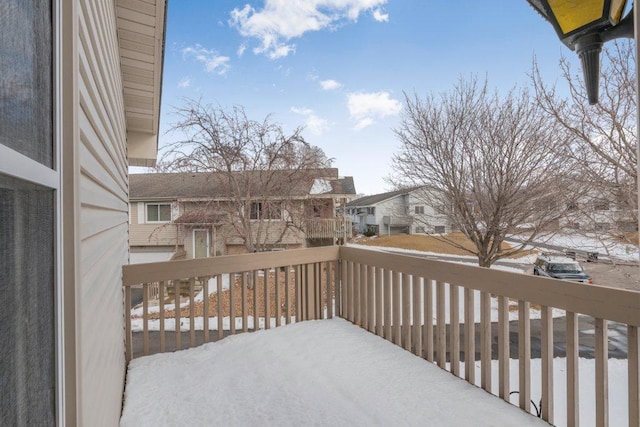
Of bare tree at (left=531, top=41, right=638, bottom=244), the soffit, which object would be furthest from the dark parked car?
the soffit

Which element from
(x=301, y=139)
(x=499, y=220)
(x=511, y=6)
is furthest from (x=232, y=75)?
(x=499, y=220)

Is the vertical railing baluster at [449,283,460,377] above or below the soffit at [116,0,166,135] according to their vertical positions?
below

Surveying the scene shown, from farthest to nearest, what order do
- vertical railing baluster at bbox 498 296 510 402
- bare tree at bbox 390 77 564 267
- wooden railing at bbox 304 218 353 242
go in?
1. wooden railing at bbox 304 218 353 242
2. bare tree at bbox 390 77 564 267
3. vertical railing baluster at bbox 498 296 510 402

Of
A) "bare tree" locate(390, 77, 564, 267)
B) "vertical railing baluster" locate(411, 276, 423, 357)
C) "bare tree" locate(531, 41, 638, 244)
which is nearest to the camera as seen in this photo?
"vertical railing baluster" locate(411, 276, 423, 357)

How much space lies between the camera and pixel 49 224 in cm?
67

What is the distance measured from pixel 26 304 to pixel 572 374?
89.4 inches

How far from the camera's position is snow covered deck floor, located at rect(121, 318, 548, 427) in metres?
1.92

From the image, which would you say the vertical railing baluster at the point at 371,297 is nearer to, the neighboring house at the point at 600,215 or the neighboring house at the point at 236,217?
the neighboring house at the point at 600,215

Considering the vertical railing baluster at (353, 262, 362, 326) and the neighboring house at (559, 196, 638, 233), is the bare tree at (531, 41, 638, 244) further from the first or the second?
the vertical railing baluster at (353, 262, 362, 326)

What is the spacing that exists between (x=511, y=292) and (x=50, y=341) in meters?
2.21

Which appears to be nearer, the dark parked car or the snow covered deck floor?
the snow covered deck floor

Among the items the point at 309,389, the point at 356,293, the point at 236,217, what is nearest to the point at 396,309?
the point at 356,293

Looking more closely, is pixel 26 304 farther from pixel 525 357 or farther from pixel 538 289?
pixel 525 357

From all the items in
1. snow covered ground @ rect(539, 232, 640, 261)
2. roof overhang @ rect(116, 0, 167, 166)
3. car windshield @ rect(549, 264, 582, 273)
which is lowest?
car windshield @ rect(549, 264, 582, 273)
